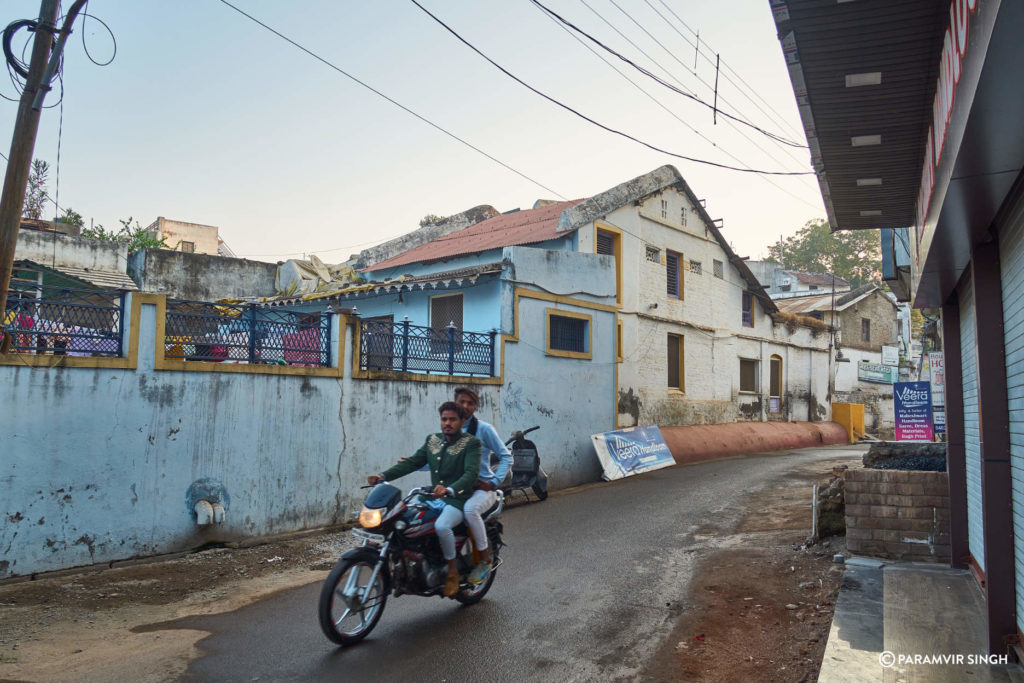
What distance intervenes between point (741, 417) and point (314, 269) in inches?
555

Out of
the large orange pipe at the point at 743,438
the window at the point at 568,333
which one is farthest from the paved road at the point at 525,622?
the large orange pipe at the point at 743,438

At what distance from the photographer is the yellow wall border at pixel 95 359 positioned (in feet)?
25.0

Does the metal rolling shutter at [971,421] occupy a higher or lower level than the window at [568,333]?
lower

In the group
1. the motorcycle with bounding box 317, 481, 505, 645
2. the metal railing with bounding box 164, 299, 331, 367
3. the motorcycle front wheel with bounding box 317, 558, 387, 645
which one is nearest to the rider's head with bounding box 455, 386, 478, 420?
the motorcycle with bounding box 317, 481, 505, 645

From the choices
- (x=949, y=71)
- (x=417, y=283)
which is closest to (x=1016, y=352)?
(x=949, y=71)

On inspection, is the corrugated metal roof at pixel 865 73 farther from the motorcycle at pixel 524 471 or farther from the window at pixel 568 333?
the window at pixel 568 333

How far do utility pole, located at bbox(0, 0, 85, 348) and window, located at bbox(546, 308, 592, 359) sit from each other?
9.62m

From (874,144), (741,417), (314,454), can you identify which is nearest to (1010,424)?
(874,144)

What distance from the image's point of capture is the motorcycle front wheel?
5082 millimetres

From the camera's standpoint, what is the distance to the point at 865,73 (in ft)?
15.0

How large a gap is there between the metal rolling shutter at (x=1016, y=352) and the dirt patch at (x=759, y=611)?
4.91 ft

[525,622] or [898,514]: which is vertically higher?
[898,514]

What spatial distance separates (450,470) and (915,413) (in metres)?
8.12

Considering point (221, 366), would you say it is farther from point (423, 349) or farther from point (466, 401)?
point (466, 401)
